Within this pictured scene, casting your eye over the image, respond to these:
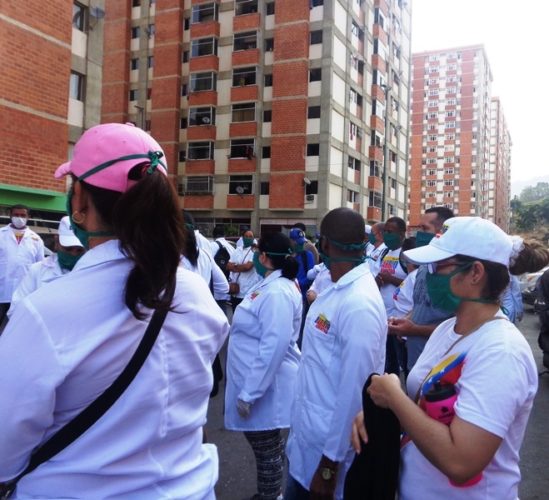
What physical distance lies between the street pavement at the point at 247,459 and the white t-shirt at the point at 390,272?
2035 mm

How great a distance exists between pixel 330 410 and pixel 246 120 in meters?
35.8

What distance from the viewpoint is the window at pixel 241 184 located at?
36625 millimetres

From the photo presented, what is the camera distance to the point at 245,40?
36938 millimetres

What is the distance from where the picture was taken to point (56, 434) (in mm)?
1285

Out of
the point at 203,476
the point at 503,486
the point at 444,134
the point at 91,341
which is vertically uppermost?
the point at 444,134

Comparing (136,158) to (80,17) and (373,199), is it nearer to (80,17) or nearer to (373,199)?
(80,17)

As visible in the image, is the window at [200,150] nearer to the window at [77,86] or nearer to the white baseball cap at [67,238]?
the window at [77,86]

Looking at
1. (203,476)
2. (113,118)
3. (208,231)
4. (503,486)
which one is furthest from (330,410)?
(113,118)

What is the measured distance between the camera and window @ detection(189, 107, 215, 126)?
37.8m

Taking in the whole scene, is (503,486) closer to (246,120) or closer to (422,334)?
(422,334)

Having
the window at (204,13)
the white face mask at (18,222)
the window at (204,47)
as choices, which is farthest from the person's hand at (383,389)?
the window at (204,13)

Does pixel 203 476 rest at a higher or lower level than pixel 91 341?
lower

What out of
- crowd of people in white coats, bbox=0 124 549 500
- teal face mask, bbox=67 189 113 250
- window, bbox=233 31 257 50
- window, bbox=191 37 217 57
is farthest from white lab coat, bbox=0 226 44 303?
window, bbox=191 37 217 57

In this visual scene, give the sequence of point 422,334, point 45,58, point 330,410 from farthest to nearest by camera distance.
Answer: point 45,58 → point 422,334 → point 330,410
